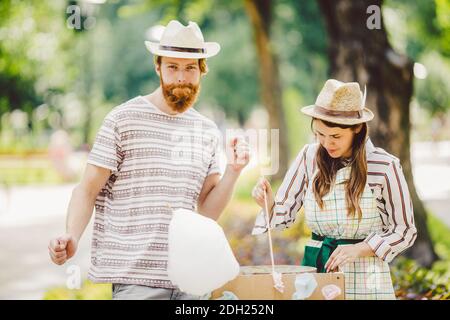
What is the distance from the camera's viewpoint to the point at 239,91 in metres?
31.5

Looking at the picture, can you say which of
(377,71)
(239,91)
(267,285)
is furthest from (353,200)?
(239,91)

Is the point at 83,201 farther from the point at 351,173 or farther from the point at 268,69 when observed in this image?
the point at 268,69

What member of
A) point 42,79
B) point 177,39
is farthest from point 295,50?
point 177,39

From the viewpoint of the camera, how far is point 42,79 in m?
25.3

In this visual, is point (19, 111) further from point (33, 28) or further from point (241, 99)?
point (33, 28)

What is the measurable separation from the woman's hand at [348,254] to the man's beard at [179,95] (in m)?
0.89

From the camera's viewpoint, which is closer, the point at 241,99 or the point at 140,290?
the point at 140,290

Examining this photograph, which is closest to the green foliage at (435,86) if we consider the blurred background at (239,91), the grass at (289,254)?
the blurred background at (239,91)

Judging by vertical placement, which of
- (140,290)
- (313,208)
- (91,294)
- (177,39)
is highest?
(177,39)

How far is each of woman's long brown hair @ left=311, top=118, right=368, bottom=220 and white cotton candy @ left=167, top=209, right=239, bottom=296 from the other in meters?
0.55

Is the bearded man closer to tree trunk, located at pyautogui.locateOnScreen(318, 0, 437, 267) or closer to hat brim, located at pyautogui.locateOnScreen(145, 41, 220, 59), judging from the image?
hat brim, located at pyautogui.locateOnScreen(145, 41, 220, 59)

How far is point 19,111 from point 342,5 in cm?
→ 2221

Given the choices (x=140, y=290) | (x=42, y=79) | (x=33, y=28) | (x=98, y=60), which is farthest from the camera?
(x=98, y=60)

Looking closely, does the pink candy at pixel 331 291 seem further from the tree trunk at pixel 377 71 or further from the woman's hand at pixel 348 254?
the tree trunk at pixel 377 71
